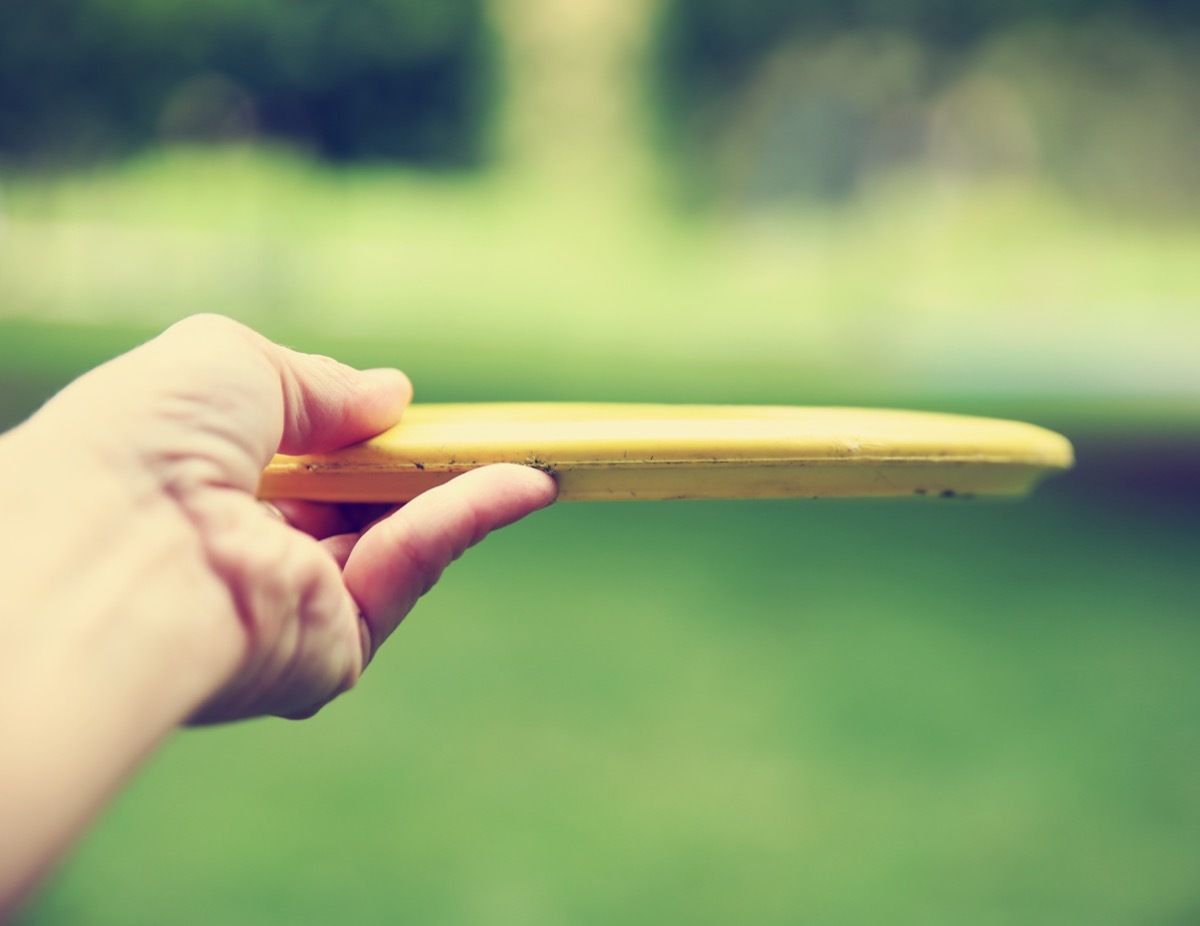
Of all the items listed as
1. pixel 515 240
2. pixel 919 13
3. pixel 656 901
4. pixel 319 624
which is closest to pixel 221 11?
pixel 515 240

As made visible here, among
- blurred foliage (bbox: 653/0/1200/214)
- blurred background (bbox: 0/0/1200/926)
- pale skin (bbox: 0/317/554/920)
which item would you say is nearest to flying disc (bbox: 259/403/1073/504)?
pale skin (bbox: 0/317/554/920)

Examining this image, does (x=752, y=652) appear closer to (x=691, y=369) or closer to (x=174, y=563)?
(x=691, y=369)

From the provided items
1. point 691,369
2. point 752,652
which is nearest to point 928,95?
point 691,369

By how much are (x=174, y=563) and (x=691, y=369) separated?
3946 mm

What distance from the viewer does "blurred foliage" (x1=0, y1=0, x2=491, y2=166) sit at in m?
6.14

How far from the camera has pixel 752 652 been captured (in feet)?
8.97

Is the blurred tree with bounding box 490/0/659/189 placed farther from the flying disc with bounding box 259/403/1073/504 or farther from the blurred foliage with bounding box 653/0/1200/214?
the flying disc with bounding box 259/403/1073/504

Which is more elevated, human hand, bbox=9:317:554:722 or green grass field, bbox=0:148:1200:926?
human hand, bbox=9:317:554:722

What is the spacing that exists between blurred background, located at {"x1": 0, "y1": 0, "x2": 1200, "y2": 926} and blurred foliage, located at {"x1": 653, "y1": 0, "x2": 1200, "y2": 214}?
0.02 m

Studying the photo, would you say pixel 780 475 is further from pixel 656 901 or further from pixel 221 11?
pixel 221 11

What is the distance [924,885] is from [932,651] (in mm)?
1043

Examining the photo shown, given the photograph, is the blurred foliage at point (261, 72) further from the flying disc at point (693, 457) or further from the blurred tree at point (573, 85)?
the flying disc at point (693, 457)

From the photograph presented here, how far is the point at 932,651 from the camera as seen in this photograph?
109 inches

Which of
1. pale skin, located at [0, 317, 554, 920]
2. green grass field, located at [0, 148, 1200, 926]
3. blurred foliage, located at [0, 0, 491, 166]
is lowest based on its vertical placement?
green grass field, located at [0, 148, 1200, 926]
